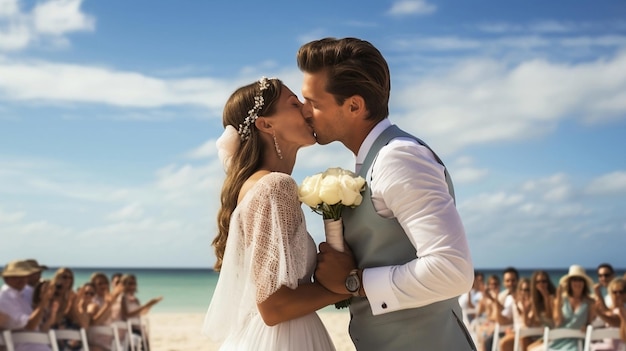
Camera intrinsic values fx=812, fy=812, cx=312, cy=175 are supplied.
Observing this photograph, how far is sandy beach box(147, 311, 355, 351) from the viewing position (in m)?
18.3

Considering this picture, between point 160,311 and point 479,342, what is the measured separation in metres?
25.0

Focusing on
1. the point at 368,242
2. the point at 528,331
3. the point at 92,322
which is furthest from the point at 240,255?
the point at 92,322

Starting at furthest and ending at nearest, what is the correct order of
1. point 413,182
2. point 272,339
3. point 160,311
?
point 160,311 → point 272,339 → point 413,182

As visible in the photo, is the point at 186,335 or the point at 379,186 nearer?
the point at 379,186

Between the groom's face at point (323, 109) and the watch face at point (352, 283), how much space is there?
600 millimetres

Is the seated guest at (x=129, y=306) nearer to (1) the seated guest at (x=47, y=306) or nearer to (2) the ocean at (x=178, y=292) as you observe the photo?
(1) the seated guest at (x=47, y=306)

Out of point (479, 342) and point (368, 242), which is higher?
point (368, 242)

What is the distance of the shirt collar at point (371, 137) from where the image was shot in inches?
123

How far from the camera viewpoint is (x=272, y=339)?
3.27 meters

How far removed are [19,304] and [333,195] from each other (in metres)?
7.41

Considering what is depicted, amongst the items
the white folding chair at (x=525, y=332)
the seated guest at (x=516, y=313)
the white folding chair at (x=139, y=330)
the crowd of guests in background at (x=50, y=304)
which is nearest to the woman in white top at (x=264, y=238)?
the crowd of guests in background at (x=50, y=304)

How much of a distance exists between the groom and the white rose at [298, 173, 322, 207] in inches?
5.2

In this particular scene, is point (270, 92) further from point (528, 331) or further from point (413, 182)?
point (528, 331)

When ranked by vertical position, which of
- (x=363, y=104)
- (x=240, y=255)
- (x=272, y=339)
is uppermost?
(x=363, y=104)
